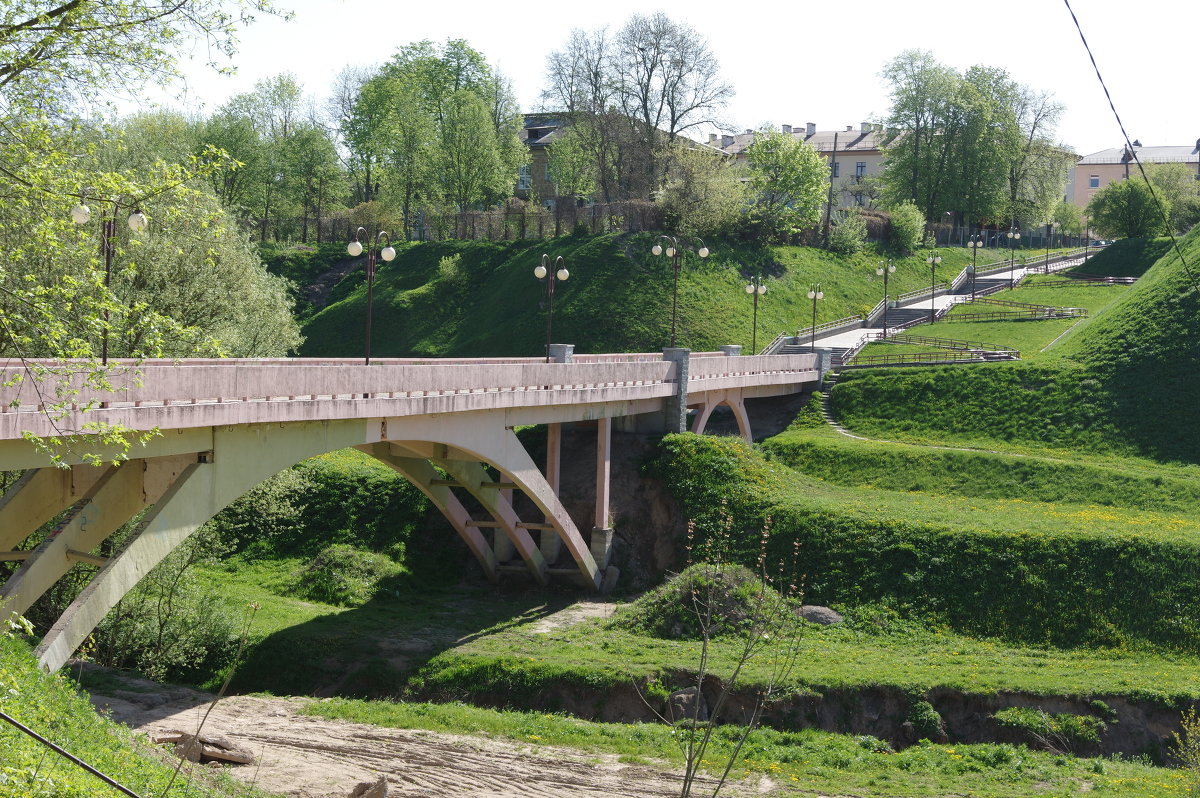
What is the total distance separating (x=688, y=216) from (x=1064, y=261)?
33679 mm

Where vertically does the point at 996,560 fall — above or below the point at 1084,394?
below

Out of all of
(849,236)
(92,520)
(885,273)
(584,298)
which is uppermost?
(849,236)

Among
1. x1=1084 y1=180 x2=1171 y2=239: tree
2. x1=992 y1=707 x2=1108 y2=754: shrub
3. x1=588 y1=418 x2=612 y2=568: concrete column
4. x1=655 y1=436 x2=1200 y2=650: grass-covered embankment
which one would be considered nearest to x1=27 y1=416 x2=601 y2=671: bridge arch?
x1=588 y1=418 x2=612 y2=568: concrete column

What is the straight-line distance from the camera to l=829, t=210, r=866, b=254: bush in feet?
225

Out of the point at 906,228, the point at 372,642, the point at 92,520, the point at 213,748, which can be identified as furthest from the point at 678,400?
the point at 906,228

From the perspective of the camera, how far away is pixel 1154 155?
10825cm

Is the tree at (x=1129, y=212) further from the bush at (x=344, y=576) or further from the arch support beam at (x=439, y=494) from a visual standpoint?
the bush at (x=344, y=576)

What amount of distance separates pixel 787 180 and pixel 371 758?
54489 mm

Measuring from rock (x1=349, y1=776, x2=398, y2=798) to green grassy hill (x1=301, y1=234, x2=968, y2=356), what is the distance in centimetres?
3814

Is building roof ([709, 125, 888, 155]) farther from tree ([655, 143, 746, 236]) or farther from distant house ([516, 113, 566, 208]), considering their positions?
Answer: tree ([655, 143, 746, 236])

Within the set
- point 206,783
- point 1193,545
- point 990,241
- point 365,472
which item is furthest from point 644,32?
point 206,783

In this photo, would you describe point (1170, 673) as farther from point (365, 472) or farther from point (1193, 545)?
point (365, 472)

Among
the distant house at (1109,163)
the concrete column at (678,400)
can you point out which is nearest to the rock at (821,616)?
the concrete column at (678,400)

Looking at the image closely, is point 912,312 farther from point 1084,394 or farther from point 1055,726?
point 1055,726
